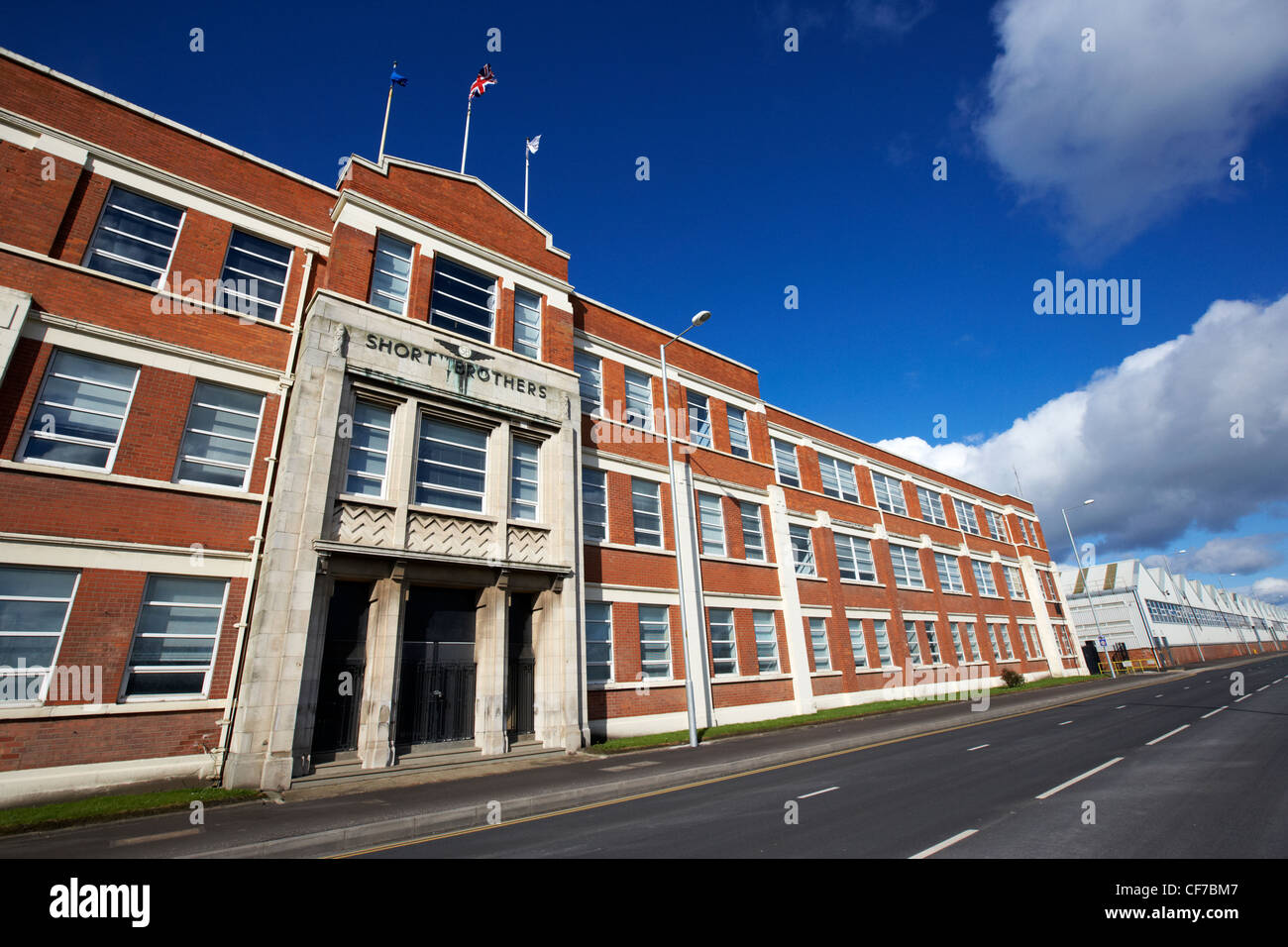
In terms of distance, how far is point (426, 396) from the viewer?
15336 millimetres

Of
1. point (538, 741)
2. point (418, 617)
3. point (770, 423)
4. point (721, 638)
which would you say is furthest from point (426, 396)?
point (770, 423)

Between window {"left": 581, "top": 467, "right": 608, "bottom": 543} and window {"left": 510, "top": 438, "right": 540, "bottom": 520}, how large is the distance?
7.29ft

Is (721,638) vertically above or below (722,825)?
above

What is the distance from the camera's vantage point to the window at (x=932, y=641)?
32219 millimetres

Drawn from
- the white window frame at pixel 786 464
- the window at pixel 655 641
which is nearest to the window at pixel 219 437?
the window at pixel 655 641

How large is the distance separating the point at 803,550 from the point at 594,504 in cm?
1214

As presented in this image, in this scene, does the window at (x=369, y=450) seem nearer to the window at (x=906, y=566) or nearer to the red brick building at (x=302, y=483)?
the red brick building at (x=302, y=483)

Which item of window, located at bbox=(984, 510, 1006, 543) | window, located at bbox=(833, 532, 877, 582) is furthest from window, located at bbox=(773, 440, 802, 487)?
window, located at bbox=(984, 510, 1006, 543)

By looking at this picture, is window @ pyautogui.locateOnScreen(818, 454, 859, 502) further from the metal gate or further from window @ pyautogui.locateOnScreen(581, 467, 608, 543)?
the metal gate

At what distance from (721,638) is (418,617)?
37.3 feet

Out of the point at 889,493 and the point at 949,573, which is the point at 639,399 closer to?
the point at 889,493

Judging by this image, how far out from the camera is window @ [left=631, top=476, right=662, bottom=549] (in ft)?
68.9

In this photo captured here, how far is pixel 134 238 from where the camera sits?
13.8 meters
